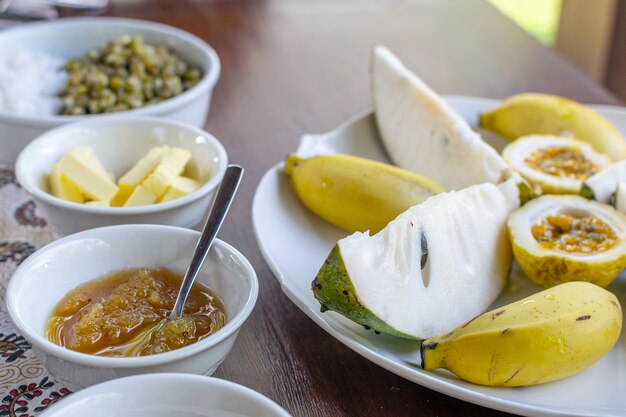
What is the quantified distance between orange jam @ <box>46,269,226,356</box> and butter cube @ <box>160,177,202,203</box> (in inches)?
6.9

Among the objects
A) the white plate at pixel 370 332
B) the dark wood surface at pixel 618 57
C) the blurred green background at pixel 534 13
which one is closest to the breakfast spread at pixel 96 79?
the white plate at pixel 370 332

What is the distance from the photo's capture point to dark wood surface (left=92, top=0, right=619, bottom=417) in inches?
34.2

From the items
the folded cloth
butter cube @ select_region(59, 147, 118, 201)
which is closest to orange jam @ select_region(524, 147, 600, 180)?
butter cube @ select_region(59, 147, 118, 201)

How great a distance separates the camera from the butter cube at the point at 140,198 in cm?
107

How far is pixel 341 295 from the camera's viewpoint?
0.83m

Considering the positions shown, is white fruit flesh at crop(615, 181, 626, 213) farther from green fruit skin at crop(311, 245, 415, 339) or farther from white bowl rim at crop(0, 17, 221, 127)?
white bowl rim at crop(0, 17, 221, 127)

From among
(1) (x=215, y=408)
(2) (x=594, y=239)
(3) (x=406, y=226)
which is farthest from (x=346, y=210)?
(1) (x=215, y=408)

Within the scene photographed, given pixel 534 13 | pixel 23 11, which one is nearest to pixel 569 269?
pixel 23 11

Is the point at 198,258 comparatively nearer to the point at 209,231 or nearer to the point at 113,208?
the point at 209,231

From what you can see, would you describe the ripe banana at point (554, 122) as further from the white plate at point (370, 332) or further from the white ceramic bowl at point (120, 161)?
the white ceramic bowl at point (120, 161)

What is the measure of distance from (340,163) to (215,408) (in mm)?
513

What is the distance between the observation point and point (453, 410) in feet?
2.75

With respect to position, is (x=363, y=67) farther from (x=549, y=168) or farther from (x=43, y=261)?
(x=43, y=261)

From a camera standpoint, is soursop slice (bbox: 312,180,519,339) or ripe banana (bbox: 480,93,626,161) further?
ripe banana (bbox: 480,93,626,161)
